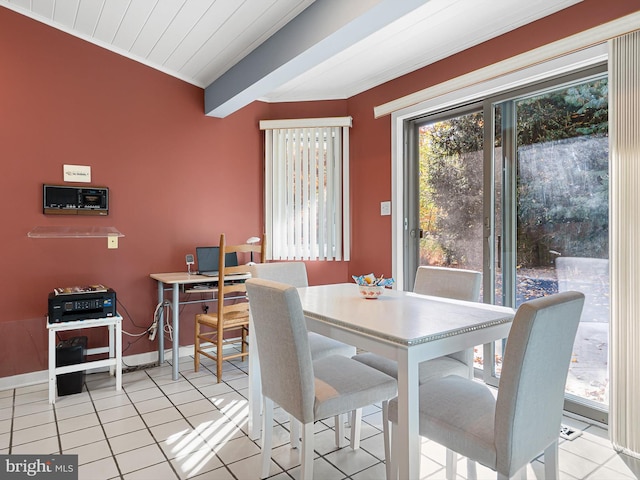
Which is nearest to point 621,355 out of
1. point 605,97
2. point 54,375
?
point 605,97

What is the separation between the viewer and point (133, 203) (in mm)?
3496

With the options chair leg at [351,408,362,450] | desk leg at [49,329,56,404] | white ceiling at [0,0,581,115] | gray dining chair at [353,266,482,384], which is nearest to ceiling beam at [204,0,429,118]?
white ceiling at [0,0,581,115]

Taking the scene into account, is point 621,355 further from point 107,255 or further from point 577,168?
point 107,255

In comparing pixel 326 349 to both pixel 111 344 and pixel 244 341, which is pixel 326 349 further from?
pixel 111 344

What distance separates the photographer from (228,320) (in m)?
3.26

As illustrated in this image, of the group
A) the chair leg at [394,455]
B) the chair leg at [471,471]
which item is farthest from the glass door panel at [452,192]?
the chair leg at [394,455]

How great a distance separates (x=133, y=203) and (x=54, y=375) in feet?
4.75

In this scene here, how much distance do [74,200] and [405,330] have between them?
2.89 metres

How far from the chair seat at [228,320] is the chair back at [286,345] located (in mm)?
1540

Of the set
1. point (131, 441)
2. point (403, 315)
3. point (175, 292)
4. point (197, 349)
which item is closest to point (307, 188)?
point (175, 292)

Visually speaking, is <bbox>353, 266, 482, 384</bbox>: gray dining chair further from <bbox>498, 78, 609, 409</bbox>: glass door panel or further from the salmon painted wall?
the salmon painted wall

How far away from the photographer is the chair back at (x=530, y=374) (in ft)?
4.08

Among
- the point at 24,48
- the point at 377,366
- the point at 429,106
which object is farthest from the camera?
the point at 429,106

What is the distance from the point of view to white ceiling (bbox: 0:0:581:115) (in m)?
2.50
